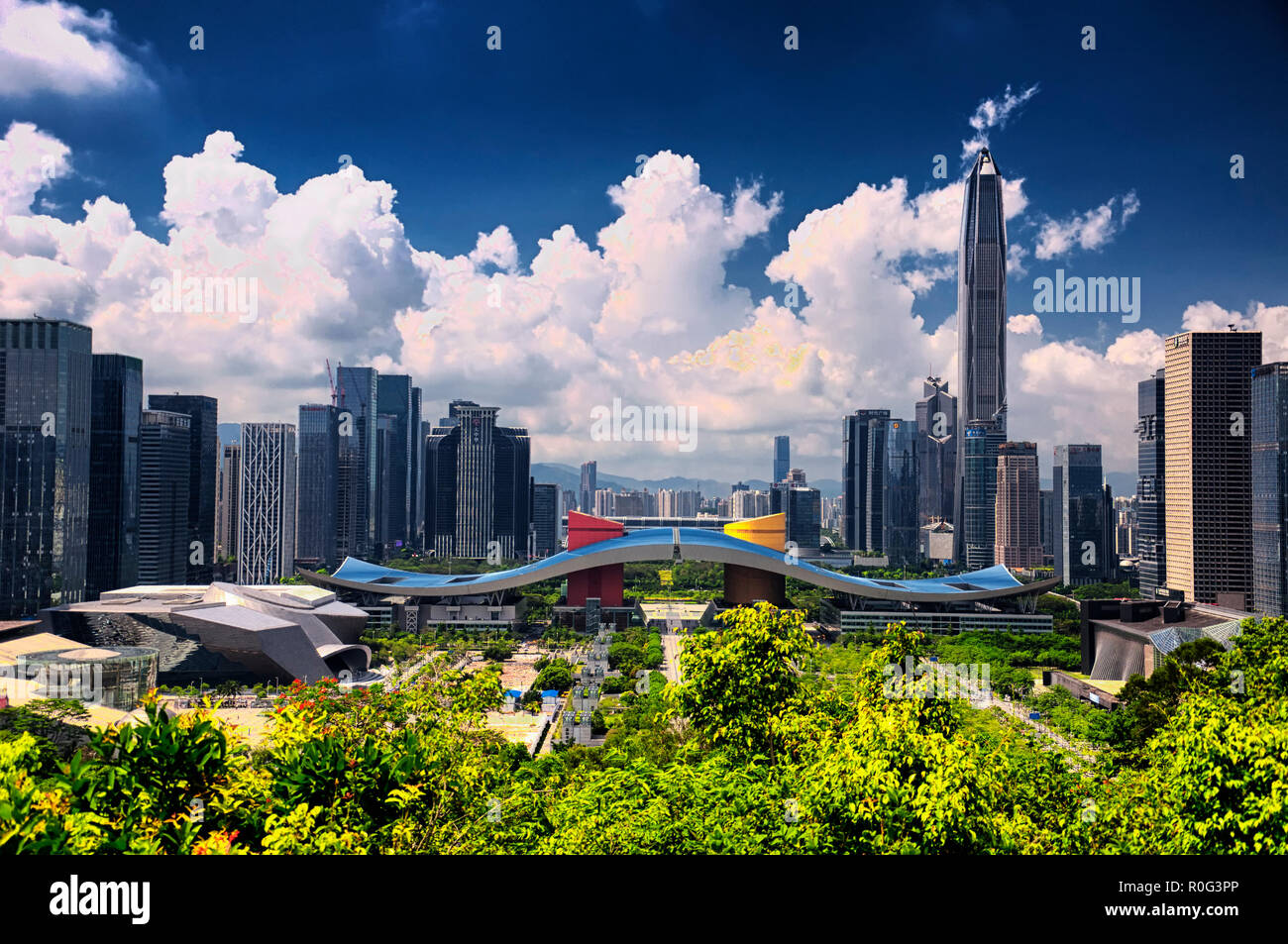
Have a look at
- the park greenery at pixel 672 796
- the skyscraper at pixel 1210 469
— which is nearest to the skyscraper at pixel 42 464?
the park greenery at pixel 672 796

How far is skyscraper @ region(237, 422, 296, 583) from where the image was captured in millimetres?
40000

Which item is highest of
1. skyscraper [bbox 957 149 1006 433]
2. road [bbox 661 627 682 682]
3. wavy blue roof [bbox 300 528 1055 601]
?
skyscraper [bbox 957 149 1006 433]

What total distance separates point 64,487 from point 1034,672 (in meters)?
25.2

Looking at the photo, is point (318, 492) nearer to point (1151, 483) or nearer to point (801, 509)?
point (801, 509)

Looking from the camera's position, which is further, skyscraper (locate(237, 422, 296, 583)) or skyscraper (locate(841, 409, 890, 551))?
skyscraper (locate(841, 409, 890, 551))

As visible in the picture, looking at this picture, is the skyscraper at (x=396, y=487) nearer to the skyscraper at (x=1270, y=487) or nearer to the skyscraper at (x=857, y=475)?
the skyscraper at (x=857, y=475)

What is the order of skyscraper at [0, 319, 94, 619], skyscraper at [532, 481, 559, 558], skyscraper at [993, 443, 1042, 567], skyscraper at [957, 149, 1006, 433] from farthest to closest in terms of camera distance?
skyscraper at [532, 481, 559, 558] < skyscraper at [993, 443, 1042, 567] < skyscraper at [0, 319, 94, 619] < skyscraper at [957, 149, 1006, 433]

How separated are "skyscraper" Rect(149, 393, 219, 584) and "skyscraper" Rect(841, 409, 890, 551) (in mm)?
36431

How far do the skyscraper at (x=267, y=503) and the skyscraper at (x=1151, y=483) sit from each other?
1626 inches

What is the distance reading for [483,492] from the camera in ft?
127

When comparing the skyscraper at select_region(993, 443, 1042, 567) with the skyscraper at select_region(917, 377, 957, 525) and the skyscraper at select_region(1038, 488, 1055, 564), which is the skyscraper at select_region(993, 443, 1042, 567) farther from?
the skyscraper at select_region(917, 377, 957, 525)

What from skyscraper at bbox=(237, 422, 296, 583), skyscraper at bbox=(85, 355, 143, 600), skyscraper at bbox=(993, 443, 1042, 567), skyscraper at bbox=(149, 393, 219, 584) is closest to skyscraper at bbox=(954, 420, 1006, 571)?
skyscraper at bbox=(993, 443, 1042, 567)

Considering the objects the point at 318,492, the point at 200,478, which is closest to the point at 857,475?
the point at 318,492

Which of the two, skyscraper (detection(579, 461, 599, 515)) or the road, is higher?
skyscraper (detection(579, 461, 599, 515))
